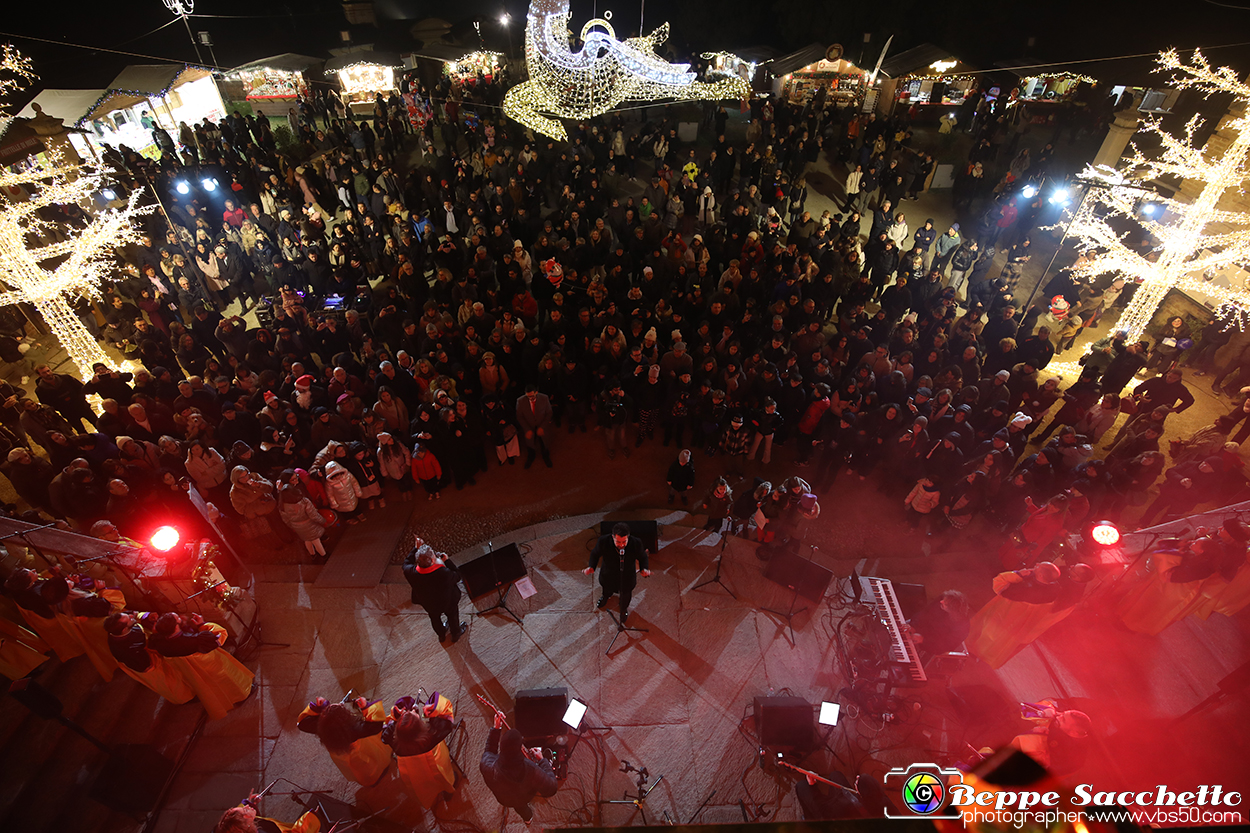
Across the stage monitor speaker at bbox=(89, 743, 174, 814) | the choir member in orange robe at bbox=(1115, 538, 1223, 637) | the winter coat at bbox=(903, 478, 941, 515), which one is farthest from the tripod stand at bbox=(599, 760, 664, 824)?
the choir member in orange robe at bbox=(1115, 538, 1223, 637)

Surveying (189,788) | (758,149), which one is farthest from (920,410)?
(758,149)

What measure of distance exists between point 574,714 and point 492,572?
1.80 meters

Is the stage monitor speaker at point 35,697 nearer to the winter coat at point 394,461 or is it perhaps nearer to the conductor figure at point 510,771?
the winter coat at point 394,461

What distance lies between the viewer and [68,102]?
15.3 m

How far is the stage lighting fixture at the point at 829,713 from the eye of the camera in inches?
200

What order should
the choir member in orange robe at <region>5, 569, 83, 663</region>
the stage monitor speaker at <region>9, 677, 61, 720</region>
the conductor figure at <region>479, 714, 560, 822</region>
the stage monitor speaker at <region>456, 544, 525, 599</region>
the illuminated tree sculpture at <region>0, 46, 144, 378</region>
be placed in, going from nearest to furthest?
the conductor figure at <region>479, 714, 560, 822</region>, the stage monitor speaker at <region>9, 677, 61, 720</region>, the choir member in orange robe at <region>5, 569, 83, 663</region>, the stage monitor speaker at <region>456, 544, 525, 599</region>, the illuminated tree sculpture at <region>0, 46, 144, 378</region>

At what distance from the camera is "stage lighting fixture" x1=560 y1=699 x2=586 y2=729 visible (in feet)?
16.0

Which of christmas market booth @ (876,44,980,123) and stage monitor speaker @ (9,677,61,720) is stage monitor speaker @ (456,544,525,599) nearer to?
stage monitor speaker @ (9,677,61,720)

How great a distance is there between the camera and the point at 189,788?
502 cm

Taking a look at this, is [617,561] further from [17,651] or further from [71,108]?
[71,108]

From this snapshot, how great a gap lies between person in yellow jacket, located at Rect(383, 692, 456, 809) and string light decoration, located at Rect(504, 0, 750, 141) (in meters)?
13.0

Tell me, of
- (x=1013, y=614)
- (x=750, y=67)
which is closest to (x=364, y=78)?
(x=750, y=67)

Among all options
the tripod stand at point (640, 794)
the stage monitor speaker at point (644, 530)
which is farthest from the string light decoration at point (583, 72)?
the tripod stand at point (640, 794)

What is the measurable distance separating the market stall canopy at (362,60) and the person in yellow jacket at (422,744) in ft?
79.5
